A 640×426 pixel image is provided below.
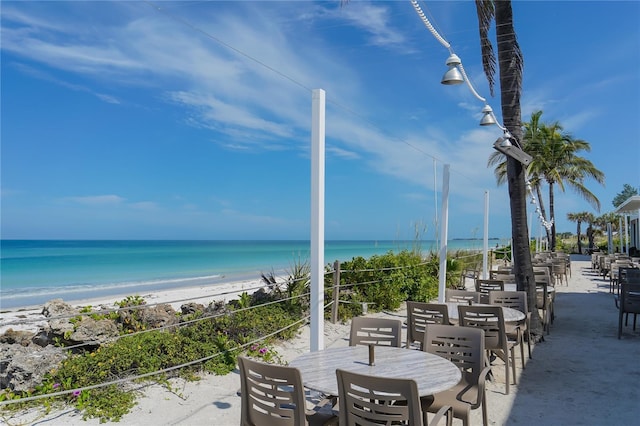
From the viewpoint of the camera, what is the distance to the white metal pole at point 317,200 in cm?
390

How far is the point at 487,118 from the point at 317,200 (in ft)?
9.67

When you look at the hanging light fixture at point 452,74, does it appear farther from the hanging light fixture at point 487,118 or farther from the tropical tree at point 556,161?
the tropical tree at point 556,161

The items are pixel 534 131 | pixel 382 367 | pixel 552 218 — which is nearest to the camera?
pixel 382 367

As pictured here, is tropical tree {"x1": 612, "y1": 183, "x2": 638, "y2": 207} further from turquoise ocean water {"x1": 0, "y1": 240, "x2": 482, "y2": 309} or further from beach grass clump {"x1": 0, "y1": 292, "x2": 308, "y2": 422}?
beach grass clump {"x1": 0, "y1": 292, "x2": 308, "y2": 422}

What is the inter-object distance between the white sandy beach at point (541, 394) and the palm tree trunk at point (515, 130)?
828mm

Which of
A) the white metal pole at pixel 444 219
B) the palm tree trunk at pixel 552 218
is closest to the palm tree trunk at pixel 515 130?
the white metal pole at pixel 444 219

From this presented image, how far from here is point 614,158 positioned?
24.8 m

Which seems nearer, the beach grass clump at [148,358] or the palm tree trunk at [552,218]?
the beach grass clump at [148,358]

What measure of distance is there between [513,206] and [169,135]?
26.5 metres

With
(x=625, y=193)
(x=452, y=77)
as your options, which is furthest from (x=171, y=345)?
(x=625, y=193)

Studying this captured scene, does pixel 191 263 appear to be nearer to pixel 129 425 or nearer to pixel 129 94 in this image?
pixel 129 94

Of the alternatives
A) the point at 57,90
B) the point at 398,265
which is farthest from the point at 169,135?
the point at 398,265

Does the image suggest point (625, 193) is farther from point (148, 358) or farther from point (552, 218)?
point (148, 358)

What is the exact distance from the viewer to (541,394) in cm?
380
